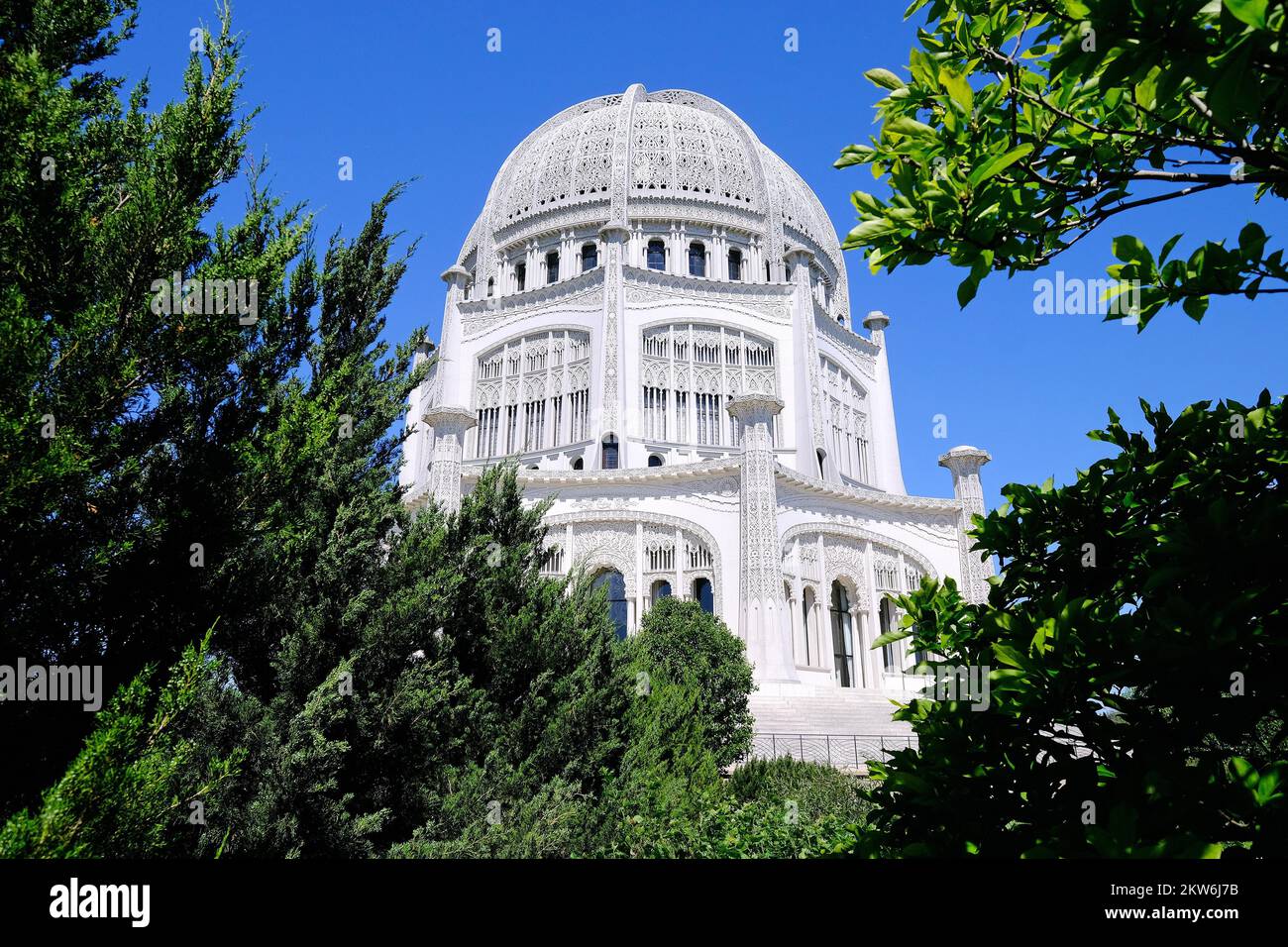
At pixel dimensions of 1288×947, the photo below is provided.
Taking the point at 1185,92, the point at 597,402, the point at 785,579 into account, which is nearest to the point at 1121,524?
the point at 1185,92

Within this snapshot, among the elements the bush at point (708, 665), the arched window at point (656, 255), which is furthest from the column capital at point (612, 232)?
the bush at point (708, 665)

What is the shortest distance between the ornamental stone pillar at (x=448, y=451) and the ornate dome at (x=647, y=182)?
18.2 meters

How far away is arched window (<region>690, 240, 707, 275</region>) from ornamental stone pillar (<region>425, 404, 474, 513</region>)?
19089mm

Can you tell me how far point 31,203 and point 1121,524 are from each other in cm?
637

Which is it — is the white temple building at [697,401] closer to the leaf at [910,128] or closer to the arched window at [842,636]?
the arched window at [842,636]

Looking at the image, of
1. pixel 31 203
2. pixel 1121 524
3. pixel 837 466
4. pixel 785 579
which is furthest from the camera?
pixel 837 466

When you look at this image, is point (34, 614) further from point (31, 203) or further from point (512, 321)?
point (512, 321)

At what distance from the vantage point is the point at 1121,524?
13.1 ft

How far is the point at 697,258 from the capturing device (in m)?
40.3

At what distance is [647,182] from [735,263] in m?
6.33

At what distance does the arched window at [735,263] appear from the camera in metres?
40.5

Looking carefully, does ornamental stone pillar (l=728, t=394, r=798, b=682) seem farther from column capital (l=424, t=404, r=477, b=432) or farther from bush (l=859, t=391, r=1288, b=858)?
bush (l=859, t=391, r=1288, b=858)

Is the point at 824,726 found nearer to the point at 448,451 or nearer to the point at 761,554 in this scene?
the point at 761,554
